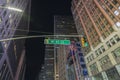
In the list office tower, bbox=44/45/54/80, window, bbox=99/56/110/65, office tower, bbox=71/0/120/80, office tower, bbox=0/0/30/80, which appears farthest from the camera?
office tower, bbox=44/45/54/80

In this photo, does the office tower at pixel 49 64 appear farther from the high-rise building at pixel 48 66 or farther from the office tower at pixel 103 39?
the office tower at pixel 103 39

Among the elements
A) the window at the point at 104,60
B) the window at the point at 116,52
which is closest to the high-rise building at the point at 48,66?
the window at the point at 104,60

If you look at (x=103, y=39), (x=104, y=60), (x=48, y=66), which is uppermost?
(x=103, y=39)

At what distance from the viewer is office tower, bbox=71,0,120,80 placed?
35528 millimetres

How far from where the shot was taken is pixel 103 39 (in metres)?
42.2

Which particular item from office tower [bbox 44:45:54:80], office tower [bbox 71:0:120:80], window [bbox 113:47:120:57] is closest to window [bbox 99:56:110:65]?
office tower [bbox 71:0:120:80]

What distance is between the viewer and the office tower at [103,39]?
35528 millimetres

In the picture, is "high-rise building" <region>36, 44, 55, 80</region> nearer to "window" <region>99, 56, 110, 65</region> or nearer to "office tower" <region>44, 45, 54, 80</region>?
"office tower" <region>44, 45, 54, 80</region>

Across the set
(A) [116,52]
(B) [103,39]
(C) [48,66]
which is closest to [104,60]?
(A) [116,52]

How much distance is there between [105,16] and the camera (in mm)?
43719

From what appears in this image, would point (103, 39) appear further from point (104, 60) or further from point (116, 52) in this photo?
point (116, 52)

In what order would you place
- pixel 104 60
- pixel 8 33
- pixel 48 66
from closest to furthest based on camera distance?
1. pixel 104 60
2. pixel 8 33
3. pixel 48 66

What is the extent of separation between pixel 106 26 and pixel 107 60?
39.7ft

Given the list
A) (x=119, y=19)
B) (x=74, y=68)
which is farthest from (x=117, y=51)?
(x=74, y=68)
